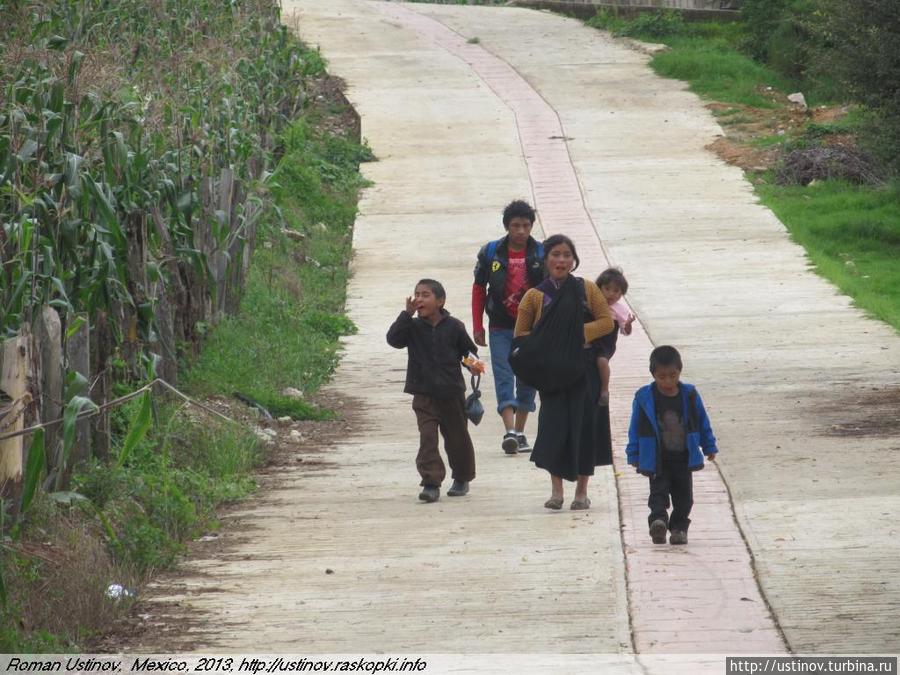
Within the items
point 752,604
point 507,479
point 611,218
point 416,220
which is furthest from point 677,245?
point 752,604

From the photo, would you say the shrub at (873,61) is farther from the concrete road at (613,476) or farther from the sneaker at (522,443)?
the sneaker at (522,443)

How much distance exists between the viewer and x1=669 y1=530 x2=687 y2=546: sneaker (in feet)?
26.1

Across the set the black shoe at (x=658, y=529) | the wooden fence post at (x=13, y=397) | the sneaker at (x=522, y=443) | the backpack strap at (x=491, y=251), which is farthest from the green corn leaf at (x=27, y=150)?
the black shoe at (x=658, y=529)

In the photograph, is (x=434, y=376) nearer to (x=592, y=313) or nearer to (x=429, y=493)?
(x=429, y=493)

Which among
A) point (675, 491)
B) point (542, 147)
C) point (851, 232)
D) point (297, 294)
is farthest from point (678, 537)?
point (542, 147)

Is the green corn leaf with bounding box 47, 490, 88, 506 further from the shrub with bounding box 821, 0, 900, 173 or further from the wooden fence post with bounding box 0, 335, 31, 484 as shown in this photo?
the shrub with bounding box 821, 0, 900, 173

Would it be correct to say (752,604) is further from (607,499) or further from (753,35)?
(753,35)

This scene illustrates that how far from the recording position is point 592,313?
8.79m

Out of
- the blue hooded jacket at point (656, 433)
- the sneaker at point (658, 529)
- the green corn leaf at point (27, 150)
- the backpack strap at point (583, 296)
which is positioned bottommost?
the sneaker at point (658, 529)

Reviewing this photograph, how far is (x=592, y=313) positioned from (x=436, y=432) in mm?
1230

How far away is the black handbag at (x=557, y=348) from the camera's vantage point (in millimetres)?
8602

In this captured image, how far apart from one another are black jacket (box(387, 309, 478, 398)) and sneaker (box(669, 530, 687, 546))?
176 cm

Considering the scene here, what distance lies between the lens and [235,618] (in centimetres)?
684

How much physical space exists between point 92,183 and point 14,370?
242 centimetres
